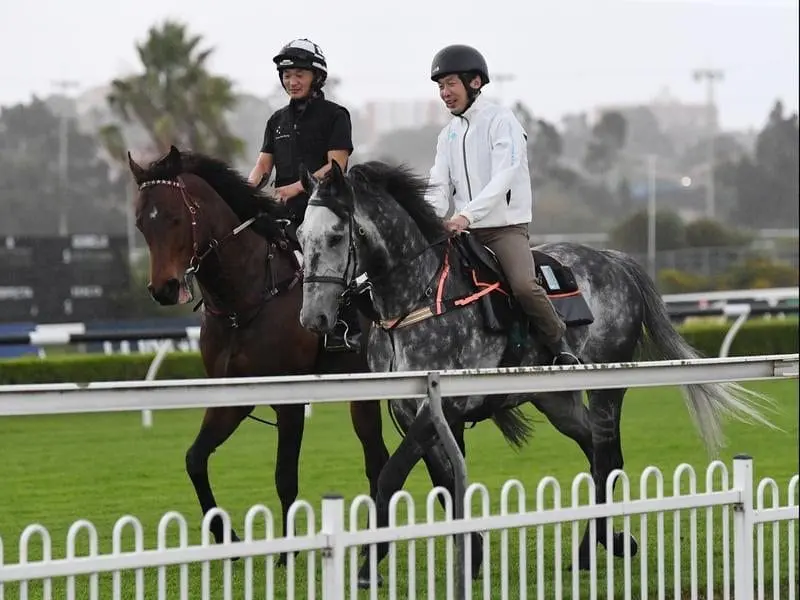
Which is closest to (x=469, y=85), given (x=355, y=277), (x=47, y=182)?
(x=355, y=277)

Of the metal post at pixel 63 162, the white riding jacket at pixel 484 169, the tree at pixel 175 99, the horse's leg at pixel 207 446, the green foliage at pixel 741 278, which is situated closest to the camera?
the white riding jacket at pixel 484 169

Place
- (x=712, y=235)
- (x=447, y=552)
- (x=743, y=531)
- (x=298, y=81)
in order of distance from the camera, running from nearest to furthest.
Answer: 1. (x=447, y=552)
2. (x=743, y=531)
3. (x=298, y=81)
4. (x=712, y=235)

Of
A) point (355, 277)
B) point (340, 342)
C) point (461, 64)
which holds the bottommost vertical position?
point (340, 342)

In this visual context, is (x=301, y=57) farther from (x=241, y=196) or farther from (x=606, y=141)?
(x=606, y=141)

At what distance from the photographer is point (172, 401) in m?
3.86

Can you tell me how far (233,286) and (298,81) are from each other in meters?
0.90

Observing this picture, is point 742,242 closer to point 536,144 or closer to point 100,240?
point 536,144

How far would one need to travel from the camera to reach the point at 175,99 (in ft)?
119

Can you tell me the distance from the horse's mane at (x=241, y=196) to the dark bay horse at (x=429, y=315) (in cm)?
78

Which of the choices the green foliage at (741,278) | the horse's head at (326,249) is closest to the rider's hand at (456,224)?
the horse's head at (326,249)

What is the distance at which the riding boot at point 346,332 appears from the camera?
6.19 meters

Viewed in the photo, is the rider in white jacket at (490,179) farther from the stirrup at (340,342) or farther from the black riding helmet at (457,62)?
the stirrup at (340,342)

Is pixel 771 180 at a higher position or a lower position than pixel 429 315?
lower

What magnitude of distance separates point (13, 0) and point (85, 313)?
1512 centimetres
